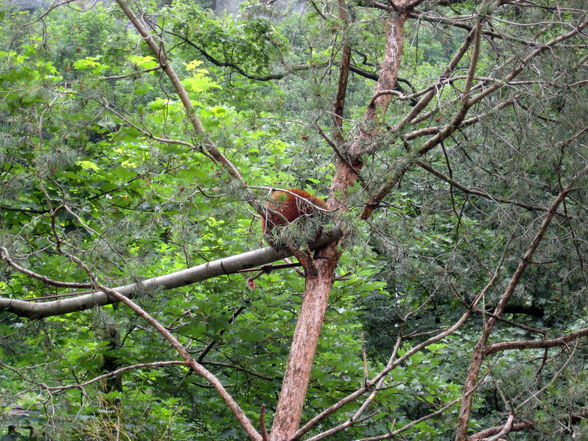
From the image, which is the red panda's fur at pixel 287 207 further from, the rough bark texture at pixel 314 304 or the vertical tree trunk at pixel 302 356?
the vertical tree trunk at pixel 302 356

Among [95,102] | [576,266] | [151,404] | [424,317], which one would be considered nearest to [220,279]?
[151,404]

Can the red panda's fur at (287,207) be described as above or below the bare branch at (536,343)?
above

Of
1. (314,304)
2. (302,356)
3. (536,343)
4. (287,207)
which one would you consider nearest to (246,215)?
(287,207)

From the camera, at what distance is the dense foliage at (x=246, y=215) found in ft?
12.4

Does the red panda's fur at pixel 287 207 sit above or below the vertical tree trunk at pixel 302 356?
above

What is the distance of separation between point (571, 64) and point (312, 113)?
164 centimetres

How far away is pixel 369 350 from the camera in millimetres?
8953

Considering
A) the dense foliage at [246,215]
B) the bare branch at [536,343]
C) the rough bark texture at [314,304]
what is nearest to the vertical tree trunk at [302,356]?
the rough bark texture at [314,304]

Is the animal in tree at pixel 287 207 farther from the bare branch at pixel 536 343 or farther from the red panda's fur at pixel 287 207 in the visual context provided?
the bare branch at pixel 536 343

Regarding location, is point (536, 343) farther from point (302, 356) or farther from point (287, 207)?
point (287, 207)

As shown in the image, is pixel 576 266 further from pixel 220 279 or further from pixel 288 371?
pixel 220 279

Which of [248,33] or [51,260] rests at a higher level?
[248,33]

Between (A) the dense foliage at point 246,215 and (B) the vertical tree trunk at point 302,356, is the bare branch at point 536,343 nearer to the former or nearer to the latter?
(A) the dense foliage at point 246,215

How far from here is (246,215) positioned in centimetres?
423
